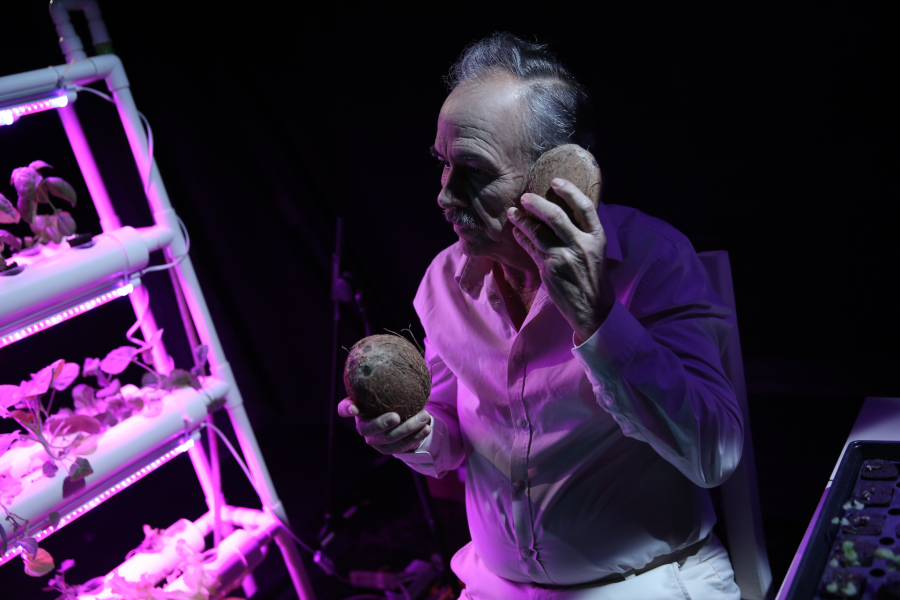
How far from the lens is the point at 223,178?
2.90 metres

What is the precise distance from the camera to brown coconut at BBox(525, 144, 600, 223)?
112 cm

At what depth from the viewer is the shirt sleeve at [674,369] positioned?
1061mm

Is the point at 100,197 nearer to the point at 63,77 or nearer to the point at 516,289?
the point at 63,77

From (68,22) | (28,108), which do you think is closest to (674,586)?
(28,108)

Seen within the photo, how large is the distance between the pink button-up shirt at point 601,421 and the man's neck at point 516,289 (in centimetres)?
3

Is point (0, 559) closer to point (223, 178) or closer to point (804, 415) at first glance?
point (223, 178)

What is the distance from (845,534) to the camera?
36.5 inches

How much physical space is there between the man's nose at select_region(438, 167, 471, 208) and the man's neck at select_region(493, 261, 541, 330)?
23 cm

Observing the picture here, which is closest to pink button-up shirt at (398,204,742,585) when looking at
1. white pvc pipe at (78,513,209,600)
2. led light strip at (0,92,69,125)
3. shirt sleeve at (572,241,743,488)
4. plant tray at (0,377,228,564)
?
shirt sleeve at (572,241,743,488)

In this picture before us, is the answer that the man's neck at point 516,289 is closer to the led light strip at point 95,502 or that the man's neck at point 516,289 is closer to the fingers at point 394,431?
the fingers at point 394,431

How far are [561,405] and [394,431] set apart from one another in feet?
1.06

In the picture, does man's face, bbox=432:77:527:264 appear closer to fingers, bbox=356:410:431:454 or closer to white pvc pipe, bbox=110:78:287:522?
fingers, bbox=356:410:431:454

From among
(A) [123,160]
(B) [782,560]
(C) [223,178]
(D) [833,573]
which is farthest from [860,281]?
(A) [123,160]

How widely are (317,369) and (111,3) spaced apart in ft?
5.63
